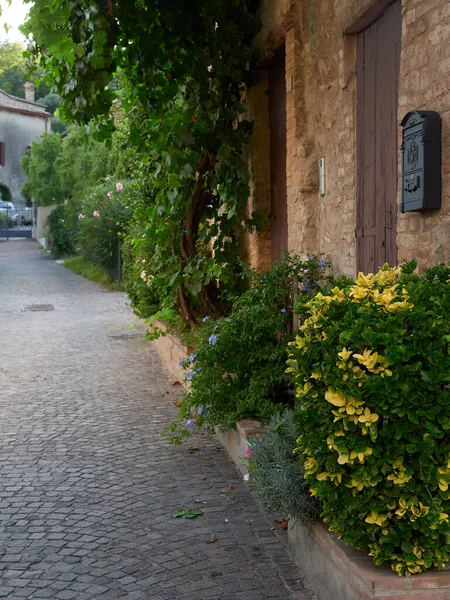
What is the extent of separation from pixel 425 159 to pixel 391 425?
153 cm

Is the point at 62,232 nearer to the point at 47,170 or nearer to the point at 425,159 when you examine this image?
the point at 47,170

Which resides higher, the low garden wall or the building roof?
the building roof

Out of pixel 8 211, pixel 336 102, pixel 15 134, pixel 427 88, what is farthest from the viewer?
pixel 15 134

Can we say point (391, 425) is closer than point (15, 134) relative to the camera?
Yes

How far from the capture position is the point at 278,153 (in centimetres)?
755

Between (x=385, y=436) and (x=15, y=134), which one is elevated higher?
(x=15, y=134)

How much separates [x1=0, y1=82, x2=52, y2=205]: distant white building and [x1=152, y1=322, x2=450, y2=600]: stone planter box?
52.4 m

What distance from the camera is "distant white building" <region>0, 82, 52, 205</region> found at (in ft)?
176

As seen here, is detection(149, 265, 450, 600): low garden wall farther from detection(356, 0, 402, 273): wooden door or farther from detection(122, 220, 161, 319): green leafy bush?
detection(122, 220, 161, 319): green leafy bush

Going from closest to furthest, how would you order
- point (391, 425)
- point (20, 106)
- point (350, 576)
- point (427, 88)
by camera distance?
point (391, 425)
point (350, 576)
point (427, 88)
point (20, 106)

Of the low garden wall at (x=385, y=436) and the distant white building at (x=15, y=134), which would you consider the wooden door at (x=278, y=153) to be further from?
the distant white building at (x=15, y=134)

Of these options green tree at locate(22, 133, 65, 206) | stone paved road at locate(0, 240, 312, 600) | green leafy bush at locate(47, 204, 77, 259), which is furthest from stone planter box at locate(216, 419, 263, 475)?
green tree at locate(22, 133, 65, 206)

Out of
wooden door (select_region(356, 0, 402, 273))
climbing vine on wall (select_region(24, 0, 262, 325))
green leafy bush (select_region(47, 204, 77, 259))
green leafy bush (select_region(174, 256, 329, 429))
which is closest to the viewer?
wooden door (select_region(356, 0, 402, 273))

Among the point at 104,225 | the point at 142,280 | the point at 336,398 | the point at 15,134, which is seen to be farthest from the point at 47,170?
the point at 336,398
